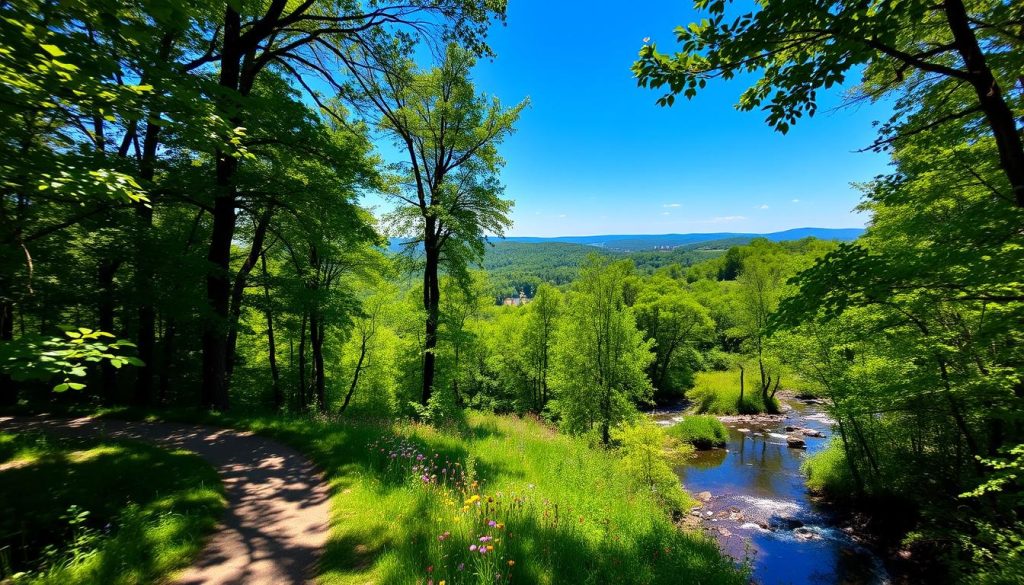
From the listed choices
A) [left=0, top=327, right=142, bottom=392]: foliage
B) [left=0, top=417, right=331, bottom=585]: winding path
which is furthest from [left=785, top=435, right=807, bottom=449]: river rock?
[left=0, top=327, right=142, bottom=392]: foliage

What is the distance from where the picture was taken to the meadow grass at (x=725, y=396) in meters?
33.0

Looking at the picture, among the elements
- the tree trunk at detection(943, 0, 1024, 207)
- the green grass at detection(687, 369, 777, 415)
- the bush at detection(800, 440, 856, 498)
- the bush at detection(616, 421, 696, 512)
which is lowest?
the green grass at detection(687, 369, 777, 415)

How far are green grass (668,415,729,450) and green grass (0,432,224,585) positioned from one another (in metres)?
26.0

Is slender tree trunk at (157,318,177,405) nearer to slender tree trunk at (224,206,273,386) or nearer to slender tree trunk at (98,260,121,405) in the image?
slender tree trunk at (98,260,121,405)

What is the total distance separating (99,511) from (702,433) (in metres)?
28.4

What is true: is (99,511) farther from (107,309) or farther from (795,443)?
(795,443)

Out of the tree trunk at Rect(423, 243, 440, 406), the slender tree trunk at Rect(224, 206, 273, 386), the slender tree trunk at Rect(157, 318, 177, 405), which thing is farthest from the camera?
the slender tree trunk at Rect(157, 318, 177, 405)

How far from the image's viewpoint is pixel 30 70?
3.22 m

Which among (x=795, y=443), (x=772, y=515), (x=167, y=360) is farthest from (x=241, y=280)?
(x=795, y=443)

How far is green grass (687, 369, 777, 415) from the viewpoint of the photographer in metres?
33.0

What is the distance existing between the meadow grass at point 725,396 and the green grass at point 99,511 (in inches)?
1494

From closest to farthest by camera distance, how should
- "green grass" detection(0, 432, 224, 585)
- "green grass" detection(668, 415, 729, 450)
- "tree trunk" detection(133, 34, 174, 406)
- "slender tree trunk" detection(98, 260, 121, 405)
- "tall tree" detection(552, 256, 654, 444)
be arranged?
"green grass" detection(0, 432, 224, 585) < "tree trunk" detection(133, 34, 174, 406) < "slender tree trunk" detection(98, 260, 121, 405) < "tall tree" detection(552, 256, 654, 444) < "green grass" detection(668, 415, 729, 450)

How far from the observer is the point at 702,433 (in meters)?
24.9

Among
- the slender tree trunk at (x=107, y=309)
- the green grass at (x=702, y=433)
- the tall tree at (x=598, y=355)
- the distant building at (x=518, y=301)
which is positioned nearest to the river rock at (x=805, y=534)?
the tall tree at (x=598, y=355)
